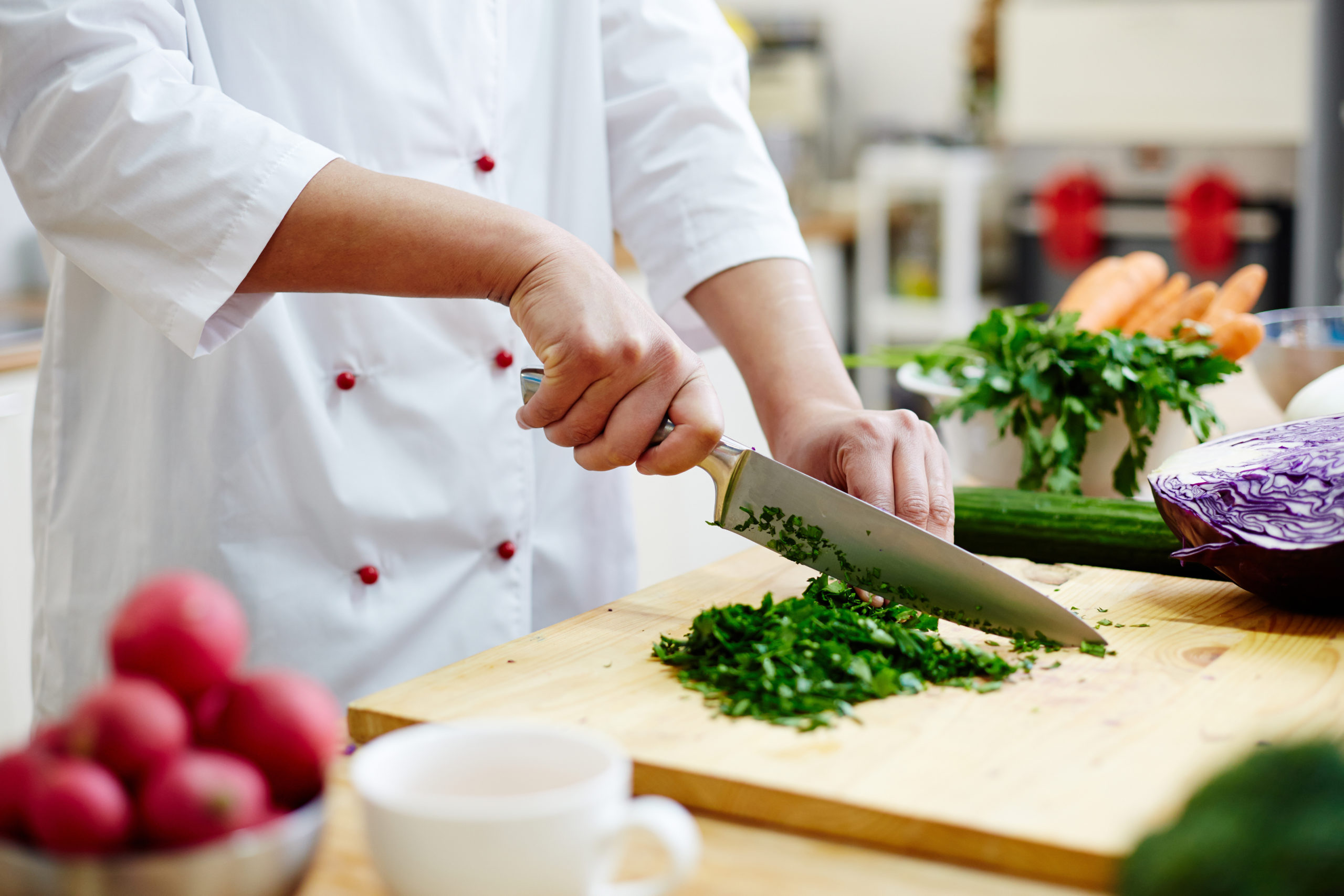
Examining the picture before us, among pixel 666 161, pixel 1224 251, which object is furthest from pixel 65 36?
pixel 1224 251

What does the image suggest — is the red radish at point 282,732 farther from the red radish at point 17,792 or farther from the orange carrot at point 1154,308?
the orange carrot at point 1154,308

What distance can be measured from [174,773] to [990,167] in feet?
13.6

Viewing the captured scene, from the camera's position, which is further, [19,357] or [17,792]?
[19,357]

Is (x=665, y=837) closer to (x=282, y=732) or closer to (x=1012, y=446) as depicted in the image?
(x=282, y=732)

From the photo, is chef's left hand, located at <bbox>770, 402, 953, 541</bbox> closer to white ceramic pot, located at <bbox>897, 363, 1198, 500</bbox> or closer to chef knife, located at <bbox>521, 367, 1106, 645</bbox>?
chef knife, located at <bbox>521, 367, 1106, 645</bbox>

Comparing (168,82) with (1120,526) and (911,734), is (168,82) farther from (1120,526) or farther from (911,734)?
(1120,526)

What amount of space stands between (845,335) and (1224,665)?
374cm

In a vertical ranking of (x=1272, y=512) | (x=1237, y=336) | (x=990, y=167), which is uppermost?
(x=990, y=167)

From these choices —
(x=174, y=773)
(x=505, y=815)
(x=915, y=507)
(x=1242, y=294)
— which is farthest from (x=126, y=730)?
(x=1242, y=294)

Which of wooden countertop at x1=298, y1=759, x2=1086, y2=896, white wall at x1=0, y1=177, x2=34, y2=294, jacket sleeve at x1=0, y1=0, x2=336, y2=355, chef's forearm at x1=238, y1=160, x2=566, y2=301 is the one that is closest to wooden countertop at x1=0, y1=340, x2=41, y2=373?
white wall at x1=0, y1=177, x2=34, y2=294

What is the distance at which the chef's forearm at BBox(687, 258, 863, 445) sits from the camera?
1.19 meters

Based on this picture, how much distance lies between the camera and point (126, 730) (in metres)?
0.44

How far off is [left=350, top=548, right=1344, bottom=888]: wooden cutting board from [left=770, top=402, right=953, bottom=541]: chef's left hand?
5.2 inches

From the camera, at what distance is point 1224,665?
869 mm
